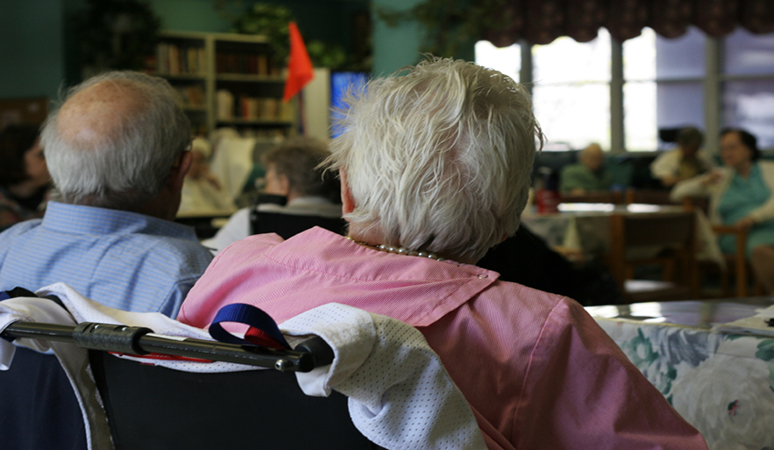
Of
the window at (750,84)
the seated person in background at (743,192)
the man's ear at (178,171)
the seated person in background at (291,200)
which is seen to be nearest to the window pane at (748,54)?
the window at (750,84)

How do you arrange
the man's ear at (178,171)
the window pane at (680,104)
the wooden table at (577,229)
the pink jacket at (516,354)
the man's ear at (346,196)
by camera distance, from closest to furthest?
the pink jacket at (516,354), the man's ear at (346,196), the man's ear at (178,171), the wooden table at (577,229), the window pane at (680,104)

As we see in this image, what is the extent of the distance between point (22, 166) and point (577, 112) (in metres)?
6.38

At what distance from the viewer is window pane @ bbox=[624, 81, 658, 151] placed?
26.6 feet

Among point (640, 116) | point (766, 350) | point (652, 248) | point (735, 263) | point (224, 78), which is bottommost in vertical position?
point (735, 263)

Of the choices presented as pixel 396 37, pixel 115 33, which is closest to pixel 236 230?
pixel 396 37

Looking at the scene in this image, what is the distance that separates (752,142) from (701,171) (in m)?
1.36

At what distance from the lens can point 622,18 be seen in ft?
24.0

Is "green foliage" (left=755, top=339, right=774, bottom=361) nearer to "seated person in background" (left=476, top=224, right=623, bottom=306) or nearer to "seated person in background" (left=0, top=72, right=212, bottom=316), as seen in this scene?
"seated person in background" (left=476, top=224, right=623, bottom=306)

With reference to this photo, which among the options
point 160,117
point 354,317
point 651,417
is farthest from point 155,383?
point 160,117

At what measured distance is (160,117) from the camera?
52.5 inches

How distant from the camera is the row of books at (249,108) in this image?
27.3 feet

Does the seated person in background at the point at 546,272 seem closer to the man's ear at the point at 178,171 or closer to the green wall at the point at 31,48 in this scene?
the man's ear at the point at 178,171

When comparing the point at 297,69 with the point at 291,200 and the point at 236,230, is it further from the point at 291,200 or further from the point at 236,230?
the point at 236,230

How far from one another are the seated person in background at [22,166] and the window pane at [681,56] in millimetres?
6638
